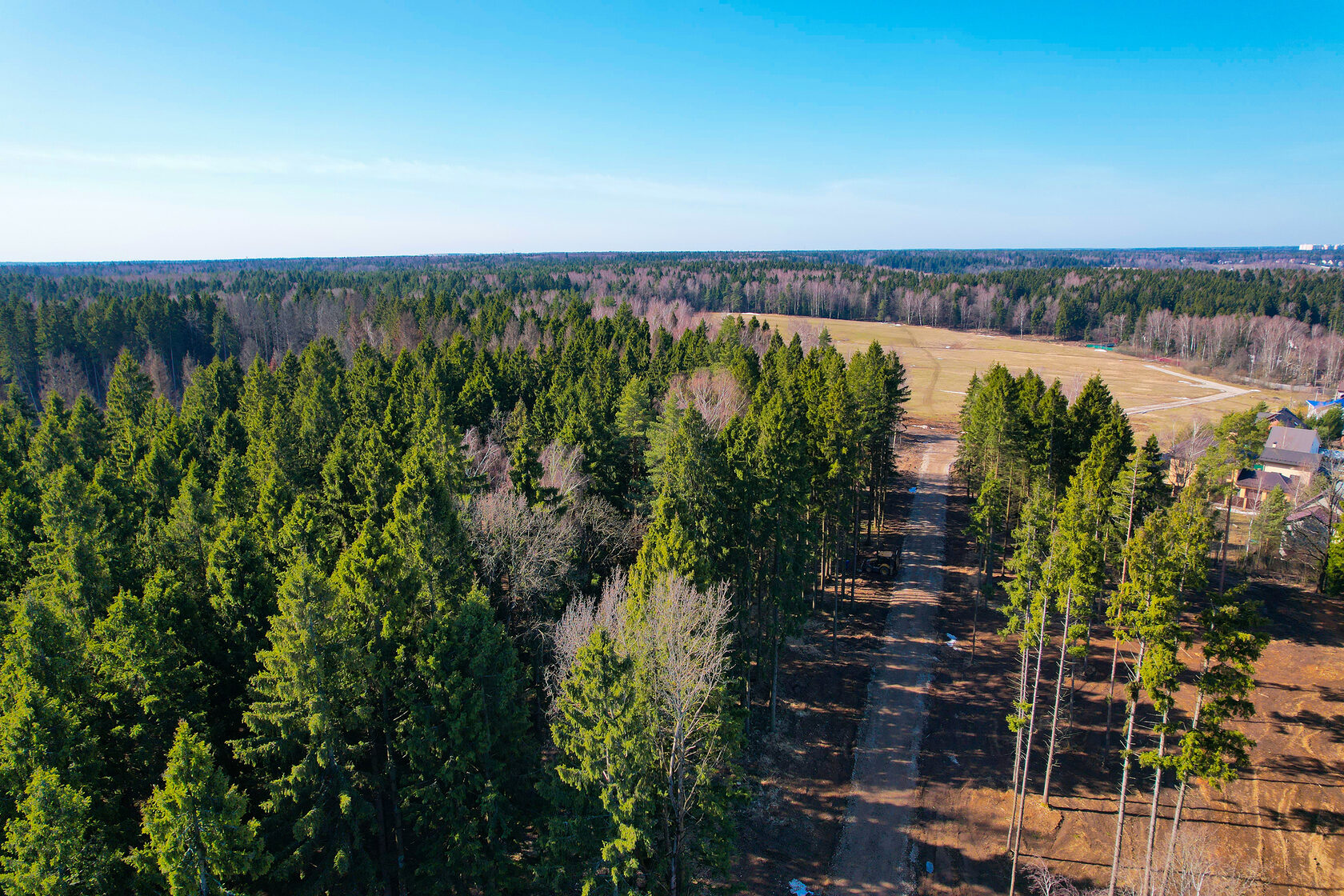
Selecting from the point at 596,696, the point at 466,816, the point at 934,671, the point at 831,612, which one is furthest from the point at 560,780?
the point at 831,612

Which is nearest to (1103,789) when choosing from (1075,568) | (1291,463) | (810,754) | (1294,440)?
(810,754)

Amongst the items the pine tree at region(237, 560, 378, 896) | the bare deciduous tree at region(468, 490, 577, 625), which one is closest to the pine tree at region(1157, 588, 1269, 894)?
the bare deciduous tree at region(468, 490, 577, 625)

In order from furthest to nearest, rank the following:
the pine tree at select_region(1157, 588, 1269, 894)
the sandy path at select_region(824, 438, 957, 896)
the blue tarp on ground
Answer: the blue tarp on ground, the sandy path at select_region(824, 438, 957, 896), the pine tree at select_region(1157, 588, 1269, 894)

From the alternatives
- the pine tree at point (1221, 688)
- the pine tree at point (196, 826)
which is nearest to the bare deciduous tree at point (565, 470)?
the pine tree at point (196, 826)

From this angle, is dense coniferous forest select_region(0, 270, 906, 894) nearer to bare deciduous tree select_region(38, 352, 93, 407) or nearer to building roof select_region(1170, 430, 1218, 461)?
building roof select_region(1170, 430, 1218, 461)

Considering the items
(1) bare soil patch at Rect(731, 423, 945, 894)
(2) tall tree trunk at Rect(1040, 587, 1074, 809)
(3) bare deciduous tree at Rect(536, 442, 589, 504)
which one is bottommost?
(1) bare soil patch at Rect(731, 423, 945, 894)

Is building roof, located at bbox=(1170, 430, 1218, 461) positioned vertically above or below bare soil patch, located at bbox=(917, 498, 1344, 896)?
above

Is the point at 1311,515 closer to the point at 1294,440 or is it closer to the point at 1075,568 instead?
the point at 1294,440
